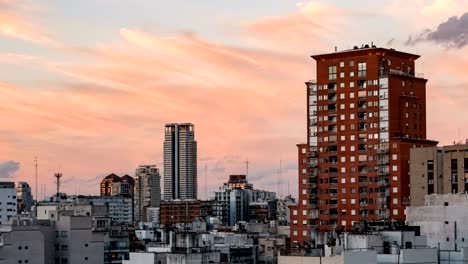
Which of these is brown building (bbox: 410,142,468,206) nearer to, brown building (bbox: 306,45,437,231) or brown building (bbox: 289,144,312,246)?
brown building (bbox: 306,45,437,231)

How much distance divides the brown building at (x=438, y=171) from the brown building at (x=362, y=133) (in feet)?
17.1

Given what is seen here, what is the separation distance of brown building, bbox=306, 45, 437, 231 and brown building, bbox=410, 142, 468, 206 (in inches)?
206

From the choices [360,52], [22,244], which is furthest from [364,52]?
[22,244]

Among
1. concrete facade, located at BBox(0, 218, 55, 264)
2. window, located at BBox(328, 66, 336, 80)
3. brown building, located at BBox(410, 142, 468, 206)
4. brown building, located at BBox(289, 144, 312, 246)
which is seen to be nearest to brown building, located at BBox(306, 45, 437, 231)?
window, located at BBox(328, 66, 336, 80)

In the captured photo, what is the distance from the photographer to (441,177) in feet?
513

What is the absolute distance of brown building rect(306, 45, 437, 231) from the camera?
165875 millimetres

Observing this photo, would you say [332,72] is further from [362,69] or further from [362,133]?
[362,133]

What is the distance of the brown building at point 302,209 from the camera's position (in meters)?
176

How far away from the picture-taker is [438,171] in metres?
157

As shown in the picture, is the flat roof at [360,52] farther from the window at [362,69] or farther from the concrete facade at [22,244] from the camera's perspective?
the concrete facade at [22,244]

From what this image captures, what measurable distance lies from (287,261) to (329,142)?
2792 inches

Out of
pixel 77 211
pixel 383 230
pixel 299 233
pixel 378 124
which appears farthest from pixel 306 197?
pixel 383 230

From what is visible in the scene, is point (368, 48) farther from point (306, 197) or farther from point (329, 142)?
point (306, 197)

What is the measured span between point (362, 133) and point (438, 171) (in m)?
17.5
